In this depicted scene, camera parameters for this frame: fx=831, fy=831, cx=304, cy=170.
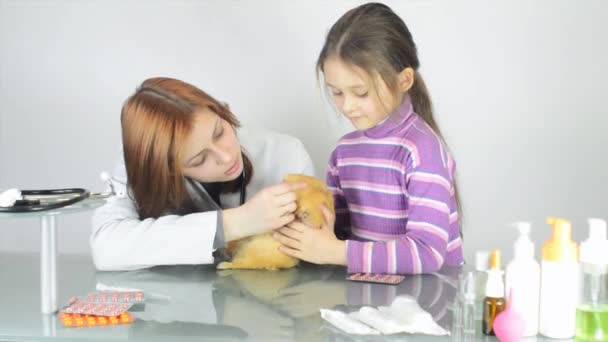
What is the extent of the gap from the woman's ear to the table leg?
71cm

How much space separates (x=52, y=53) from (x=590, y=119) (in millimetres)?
1521

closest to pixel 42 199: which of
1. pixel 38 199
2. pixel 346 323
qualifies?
pixel 38 199

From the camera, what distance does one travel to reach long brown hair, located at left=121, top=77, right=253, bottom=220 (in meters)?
1.63

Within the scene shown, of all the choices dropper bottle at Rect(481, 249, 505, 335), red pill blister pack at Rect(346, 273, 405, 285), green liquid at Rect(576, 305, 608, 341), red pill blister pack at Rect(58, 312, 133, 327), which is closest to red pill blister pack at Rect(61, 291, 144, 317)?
red pill blister pack at Rect(58, 312, 133, 327)

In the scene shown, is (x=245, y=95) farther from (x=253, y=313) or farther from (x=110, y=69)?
(x=253, y=313)

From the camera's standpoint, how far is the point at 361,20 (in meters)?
1.64

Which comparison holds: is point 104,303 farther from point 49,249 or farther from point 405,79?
point 405,79

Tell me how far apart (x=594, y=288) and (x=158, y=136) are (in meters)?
0.86

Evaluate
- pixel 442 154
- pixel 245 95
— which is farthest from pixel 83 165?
pixel 442 154

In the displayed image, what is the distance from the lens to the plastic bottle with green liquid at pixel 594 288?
115 centimetres

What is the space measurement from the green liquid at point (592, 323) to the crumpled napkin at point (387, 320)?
0.60 feet

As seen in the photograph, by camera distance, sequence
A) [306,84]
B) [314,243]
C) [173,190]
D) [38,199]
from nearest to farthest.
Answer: [38,199] < [314,243] < [173,190] < [306,84]

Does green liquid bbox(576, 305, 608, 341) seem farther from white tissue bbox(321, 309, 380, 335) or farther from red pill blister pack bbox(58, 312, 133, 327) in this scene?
red pill blister pack bbox(58, 312, 133, 327)

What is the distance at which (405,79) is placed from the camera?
1639 mm
